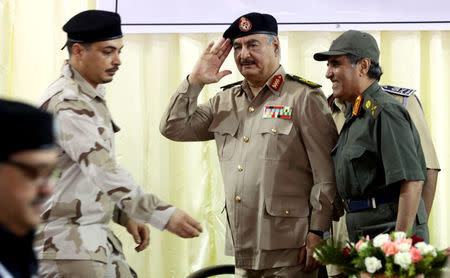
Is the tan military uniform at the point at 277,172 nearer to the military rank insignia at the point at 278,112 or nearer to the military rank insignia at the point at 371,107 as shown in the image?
the military rank insignia at the point at 278,112

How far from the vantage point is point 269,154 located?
2699mm

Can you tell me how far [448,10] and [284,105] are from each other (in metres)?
1.41

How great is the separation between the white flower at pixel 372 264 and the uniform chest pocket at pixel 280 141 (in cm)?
82

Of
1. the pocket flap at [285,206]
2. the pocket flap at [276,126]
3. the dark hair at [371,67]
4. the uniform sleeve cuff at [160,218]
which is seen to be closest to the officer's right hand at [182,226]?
the uniform sleeve cuff at [160,218]

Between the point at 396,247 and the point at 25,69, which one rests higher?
the point at 25,69

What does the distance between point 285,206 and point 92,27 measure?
1046 millimetres

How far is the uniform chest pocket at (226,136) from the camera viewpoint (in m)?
2.82

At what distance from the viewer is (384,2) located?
364 cm

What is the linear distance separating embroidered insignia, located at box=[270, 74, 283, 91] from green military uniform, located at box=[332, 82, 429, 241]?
0.37 m

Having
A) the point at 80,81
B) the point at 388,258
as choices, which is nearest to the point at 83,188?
the point at 80,81

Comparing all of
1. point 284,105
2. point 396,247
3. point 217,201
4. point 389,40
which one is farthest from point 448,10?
point 396,247

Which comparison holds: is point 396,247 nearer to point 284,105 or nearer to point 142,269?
point 284,105

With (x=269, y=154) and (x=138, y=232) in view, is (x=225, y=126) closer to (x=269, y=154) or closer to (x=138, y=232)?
(x=269, y=154)

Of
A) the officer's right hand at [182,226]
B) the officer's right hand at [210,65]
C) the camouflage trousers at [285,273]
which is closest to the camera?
the officer's right hand at [182,226]
